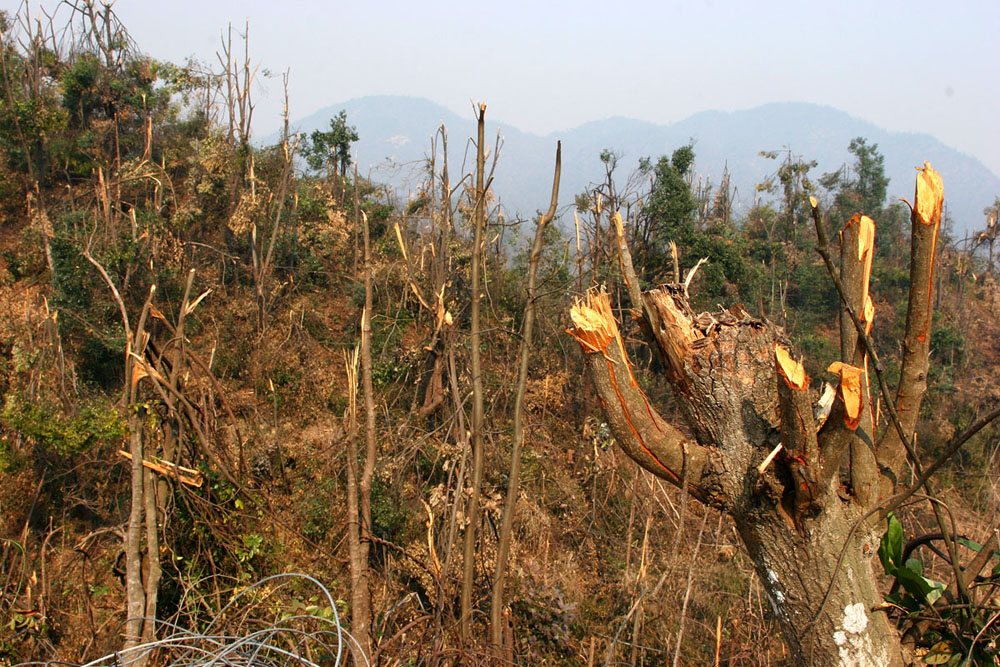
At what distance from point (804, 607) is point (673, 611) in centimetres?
457

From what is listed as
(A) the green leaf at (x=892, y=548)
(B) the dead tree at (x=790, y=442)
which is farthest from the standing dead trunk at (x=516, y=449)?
(A) the green leaf at (x=892, y=548)

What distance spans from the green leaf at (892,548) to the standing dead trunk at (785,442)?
29 cm

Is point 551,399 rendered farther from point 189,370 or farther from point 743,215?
point 743,215

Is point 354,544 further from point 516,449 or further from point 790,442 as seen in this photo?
point 790,442

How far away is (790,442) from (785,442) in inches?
0.8

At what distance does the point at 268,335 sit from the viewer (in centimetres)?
1266

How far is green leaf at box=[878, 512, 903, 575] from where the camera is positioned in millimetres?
2670

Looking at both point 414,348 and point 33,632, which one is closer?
point 33,632

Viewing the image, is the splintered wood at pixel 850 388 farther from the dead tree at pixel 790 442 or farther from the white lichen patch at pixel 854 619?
the white lichen patch at pixel 854 619

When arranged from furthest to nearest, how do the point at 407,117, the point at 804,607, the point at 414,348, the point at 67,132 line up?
the point at 407,117 → the point at 67,132 → the point at 414,348 → the point at 804,607

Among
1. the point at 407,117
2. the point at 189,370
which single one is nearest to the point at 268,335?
the point at 189,370

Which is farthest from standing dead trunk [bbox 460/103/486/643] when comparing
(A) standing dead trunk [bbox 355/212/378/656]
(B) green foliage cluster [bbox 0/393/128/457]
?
(B) green foliage cluster [bbox 0/393/128/457]

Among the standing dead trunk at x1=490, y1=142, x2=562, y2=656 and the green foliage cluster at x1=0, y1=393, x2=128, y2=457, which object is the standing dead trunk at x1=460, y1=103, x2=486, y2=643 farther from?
the green foliage cluster at x1=0, y1=393, x2=128, y2=457

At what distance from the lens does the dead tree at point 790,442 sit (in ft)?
7.48
